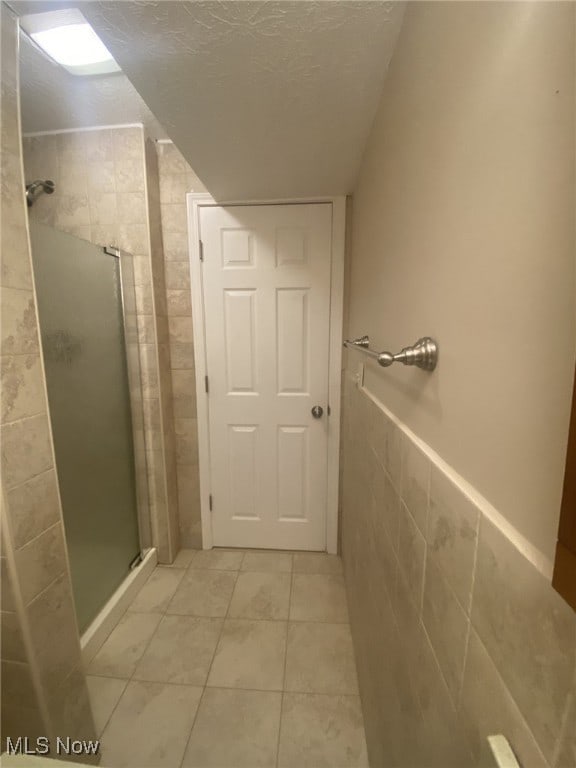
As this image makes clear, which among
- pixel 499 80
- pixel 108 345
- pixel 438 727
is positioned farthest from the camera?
pixel 108 345

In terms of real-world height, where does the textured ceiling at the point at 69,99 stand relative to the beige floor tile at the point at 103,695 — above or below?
above

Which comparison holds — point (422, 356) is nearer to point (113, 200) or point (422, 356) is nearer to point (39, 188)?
point (113, 200)

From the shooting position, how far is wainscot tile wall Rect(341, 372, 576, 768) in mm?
280

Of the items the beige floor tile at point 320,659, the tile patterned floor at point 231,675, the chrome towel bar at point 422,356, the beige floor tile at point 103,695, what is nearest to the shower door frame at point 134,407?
the tile patterned floor at point 231,675

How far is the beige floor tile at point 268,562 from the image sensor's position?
5.64 feet

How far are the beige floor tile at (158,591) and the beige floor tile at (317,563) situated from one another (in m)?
0.67

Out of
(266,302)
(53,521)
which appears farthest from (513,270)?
(266,302)

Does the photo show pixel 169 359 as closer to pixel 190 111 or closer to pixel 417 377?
pixel 190 111

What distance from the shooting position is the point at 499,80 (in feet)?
1.18

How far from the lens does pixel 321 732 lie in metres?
1.02

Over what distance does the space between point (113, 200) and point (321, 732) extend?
2.41m

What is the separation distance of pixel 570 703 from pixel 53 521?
1.13 metres

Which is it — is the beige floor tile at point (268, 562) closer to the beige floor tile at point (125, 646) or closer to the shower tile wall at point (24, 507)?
the beige floor tile at point (125, 646)

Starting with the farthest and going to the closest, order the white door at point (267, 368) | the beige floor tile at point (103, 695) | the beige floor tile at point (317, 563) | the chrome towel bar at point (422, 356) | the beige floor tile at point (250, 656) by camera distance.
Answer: the beige floor tile at point (317, 563) < the white door at point (267, 368) < the beige floor tile at point (250, 656) < the beige floor tile at point (103, 695) < the chrome towel bar at point (422, 356)
